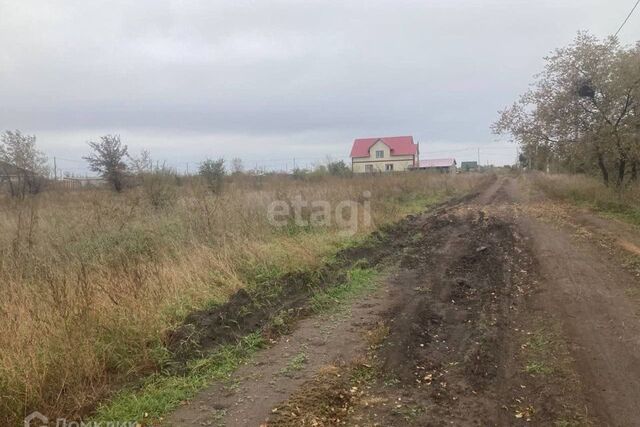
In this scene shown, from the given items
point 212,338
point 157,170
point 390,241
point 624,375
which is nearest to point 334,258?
point 390,241

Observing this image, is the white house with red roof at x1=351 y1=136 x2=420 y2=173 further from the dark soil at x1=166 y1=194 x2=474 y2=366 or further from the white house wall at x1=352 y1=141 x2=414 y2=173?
the dark soil at x1=166 y1=194 x2=474 y2=366

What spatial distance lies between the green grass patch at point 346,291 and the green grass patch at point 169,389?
1.61m

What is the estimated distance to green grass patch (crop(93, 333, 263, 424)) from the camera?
3652mm

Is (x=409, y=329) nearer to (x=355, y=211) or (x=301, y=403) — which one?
(x=301, y=403)

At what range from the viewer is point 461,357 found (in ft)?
14.8

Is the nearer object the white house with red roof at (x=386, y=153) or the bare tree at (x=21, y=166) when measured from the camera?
the bare tree at (x=21, y=166)

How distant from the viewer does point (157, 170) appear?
16469 millimetres

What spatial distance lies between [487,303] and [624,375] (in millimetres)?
2287

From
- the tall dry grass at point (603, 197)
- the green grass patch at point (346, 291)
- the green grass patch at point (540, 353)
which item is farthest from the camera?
the tall dry grass at point (603, 197)

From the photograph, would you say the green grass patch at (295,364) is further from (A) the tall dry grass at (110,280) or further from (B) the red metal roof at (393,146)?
(B) the red metal roof at (393,146)

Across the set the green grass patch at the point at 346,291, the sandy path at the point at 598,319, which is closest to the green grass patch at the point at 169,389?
the green grass patch at the point at 346,291

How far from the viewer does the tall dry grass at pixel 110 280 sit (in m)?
3.95

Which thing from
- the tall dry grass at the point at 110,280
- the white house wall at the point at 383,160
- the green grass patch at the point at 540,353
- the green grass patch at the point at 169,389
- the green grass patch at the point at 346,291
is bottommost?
the green grass patch at the point at 169,389

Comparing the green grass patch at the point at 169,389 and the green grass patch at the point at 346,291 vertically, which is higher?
the green grass patch at the point at 346,291
